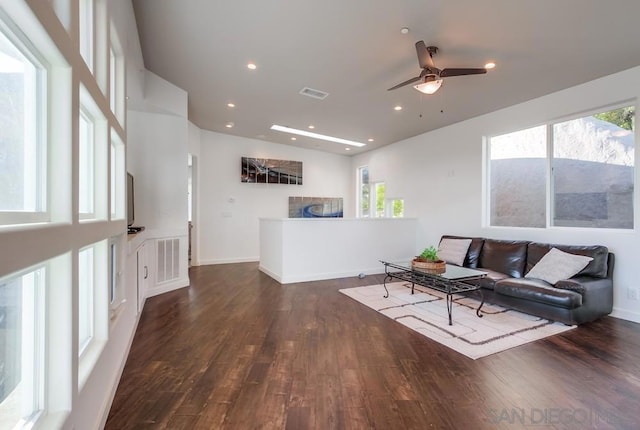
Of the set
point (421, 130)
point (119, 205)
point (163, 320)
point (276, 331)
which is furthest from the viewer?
point (421, 130)

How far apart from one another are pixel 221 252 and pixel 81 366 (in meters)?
5.58

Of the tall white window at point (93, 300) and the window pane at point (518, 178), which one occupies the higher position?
the window pane at point (518, 178)

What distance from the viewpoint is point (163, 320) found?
3311mm

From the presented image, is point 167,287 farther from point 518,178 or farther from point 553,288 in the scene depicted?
point 518,178

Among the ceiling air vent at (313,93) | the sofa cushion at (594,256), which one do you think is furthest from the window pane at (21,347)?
the sofa cushion at (594,256)

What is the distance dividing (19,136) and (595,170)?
5.47 meters

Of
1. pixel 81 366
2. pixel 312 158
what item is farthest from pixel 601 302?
pixel 312 158

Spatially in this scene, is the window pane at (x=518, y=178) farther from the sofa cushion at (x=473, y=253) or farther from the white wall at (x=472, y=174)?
the sofa cushion at (x=473, y=253)

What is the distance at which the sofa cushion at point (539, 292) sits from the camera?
3.05 m

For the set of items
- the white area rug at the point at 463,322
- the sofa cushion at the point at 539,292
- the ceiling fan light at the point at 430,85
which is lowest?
the white area rug at the point at 463,322

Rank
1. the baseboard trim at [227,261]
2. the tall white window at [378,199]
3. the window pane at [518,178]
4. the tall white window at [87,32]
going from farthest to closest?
1. the tall white window at [378,199]
2. the baseboard trim at [227,261]
3. the window pane at [518,178]
4. the tall white window at [87,32]

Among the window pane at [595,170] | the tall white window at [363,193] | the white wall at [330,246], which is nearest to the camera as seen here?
the window pane at [595,170]

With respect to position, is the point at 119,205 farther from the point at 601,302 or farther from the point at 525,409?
the point at 601,302

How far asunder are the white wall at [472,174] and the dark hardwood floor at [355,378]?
936 millimetres
